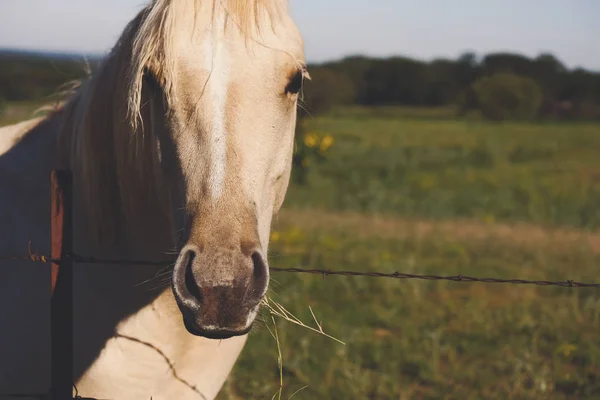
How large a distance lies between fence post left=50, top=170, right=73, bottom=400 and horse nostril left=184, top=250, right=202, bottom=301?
0.62 meters

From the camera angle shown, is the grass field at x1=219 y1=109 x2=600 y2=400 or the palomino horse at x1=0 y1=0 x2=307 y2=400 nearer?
the palomino horse at x1=0 y1=0 x2=307 y2=400

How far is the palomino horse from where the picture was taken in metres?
1.77

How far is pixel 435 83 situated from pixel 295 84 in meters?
21.1

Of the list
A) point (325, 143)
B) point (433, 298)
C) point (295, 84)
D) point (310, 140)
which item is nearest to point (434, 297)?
point (433, 298)

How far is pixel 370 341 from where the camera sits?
5441 mm

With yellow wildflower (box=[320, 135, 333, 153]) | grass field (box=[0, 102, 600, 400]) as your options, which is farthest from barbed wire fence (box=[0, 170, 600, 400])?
yellow wildflower (box=[320, 135, 333, 153])

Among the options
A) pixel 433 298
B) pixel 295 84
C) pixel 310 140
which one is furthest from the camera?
pixel 310 140

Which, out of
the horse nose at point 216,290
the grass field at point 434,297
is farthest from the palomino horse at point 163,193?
the grass field at point 434,297

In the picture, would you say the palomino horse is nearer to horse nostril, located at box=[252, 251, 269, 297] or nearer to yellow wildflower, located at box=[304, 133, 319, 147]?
horse nostril, located at box=[252, 251, 269, 297]

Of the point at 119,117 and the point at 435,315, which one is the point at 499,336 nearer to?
the point at 435,315

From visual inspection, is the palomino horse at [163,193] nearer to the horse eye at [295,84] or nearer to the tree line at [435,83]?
the horse eye at [295,84]

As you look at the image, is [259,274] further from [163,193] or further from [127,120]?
[127,120]

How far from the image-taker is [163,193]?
2.14 m

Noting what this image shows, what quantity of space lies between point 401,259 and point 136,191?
6.39 m
